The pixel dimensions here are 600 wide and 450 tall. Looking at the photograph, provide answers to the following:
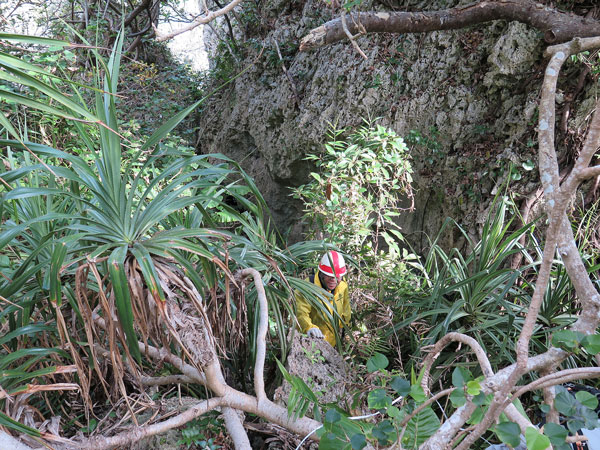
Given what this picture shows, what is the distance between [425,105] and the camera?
3.78 m

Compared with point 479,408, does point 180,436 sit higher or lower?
lower

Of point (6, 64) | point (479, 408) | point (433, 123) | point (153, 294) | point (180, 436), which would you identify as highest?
point (6, 64)

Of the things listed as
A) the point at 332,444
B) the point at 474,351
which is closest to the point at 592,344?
the point at 474,351

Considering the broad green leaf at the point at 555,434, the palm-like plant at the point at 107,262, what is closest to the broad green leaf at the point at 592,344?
the broad green leaf at the point at 555,434

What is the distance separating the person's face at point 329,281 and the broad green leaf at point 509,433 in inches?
67.0

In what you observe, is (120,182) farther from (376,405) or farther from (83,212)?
(376,405)

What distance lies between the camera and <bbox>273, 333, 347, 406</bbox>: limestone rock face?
1906mm

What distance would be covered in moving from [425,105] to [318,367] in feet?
8.83

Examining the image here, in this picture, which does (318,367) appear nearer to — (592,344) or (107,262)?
(107,262)

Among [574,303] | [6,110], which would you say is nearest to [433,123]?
[574,303]

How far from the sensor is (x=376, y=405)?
3.32ft

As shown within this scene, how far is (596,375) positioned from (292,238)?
4.37 metres

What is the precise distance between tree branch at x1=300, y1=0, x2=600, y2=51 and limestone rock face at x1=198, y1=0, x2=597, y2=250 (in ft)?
1.04

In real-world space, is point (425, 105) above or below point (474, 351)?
above
